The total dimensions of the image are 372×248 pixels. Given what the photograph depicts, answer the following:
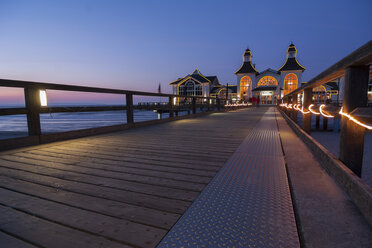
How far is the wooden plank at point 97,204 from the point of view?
3.96ft

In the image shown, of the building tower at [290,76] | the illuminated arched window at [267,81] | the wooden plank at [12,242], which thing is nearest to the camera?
the wooden plank at [12,242]

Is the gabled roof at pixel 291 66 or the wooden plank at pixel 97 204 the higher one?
the gabled roof at pixel 291 66

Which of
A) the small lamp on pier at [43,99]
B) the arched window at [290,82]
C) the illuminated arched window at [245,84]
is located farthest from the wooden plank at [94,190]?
the arched window at [290,82]

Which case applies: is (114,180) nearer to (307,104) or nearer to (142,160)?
(142,160)

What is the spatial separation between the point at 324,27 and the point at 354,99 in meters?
232

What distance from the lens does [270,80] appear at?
39188mm

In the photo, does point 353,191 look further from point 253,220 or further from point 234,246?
point 234,246

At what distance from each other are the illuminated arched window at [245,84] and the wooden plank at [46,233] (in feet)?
140

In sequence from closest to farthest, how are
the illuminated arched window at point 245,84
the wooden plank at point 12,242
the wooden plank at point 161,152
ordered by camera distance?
the wooden plank at point 12,242
the wooden plank at point 161,152
the illuminated arched window at point 245,84

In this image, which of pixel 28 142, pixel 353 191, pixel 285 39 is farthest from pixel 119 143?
pixel 285 39

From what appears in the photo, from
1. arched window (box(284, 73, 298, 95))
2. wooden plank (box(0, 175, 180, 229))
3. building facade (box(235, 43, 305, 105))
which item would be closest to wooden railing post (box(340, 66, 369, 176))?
wooden plank (box(0, 175, 180, 229))

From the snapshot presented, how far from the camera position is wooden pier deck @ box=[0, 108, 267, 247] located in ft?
3.50

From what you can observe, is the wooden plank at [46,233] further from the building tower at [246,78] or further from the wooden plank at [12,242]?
the building tower at [246,78]

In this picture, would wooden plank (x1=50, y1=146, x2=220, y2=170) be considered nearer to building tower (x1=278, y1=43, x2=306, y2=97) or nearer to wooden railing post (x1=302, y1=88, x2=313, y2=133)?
wooden railing post (x1=302, y1=88, x2=313, y2=133)
